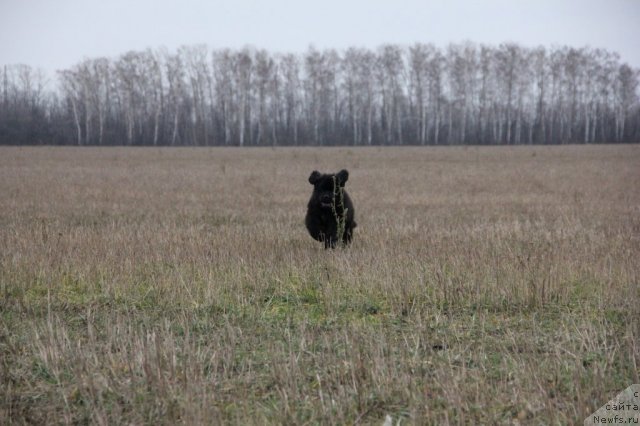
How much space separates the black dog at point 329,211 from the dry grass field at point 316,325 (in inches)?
11.6

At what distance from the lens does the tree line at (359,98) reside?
72438 mm

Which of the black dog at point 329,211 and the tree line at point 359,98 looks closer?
the black dog at point 329,211

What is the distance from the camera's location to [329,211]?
8.40 meters

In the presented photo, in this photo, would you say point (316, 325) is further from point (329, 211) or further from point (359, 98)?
point (359, 98)

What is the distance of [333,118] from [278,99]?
7421mm

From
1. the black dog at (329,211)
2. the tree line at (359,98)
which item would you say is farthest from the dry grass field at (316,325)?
the tree line at (359,98)

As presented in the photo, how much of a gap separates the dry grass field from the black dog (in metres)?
0.29

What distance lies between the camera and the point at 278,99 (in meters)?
76.9

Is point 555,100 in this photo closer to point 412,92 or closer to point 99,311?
point 412,92

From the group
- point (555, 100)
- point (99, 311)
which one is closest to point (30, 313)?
point (99, 311)

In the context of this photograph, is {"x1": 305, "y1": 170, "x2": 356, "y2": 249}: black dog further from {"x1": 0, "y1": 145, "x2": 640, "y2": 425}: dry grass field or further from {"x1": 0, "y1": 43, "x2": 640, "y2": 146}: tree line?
{"x1": 0, "y1": 43, "x2": 640, "y2": 146}: tree line

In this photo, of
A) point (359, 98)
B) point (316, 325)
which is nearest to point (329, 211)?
point (316, 325)

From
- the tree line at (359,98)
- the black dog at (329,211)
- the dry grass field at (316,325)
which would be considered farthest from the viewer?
the tree line at (359,98)

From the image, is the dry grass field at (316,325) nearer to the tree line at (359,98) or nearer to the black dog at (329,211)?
the black dog at (329,211)
